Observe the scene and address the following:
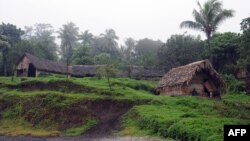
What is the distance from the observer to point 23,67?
189 ft

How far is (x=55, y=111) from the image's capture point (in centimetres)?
3609

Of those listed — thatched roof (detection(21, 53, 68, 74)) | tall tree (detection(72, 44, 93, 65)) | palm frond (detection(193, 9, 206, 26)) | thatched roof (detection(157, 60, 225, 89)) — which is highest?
palm frond (detection(193, 9, 206, 26))

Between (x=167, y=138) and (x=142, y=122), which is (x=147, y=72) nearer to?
(x=142, y=122)

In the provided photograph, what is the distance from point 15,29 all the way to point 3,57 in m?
9.16

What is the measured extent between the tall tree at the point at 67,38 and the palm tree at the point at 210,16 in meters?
36.5

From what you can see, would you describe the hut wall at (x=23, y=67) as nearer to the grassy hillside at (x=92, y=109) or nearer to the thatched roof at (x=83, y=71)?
the thatched roof at (x=83, y=71)

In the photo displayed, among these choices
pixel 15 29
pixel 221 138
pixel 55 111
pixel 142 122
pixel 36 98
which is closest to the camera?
pixel 221 138

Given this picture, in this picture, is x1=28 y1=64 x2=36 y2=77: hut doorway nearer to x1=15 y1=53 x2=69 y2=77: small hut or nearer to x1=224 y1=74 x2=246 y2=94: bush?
x1=15 y1=53 x2=69 y2=77: small hut

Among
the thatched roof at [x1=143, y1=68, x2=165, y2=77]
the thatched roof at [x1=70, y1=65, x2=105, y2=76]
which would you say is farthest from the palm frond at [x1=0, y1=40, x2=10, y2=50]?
the thatched roof at [x1=143, y1=68, x2=165, y2=77]

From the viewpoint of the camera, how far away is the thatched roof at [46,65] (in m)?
55.7

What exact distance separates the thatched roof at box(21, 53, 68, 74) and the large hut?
20.1 metres

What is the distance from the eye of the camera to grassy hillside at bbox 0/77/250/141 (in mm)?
29078

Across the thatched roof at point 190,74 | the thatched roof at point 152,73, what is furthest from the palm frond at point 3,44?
the thatched roof at point 190,74

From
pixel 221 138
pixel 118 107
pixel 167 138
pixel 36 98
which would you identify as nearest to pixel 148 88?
pixel 118 107
